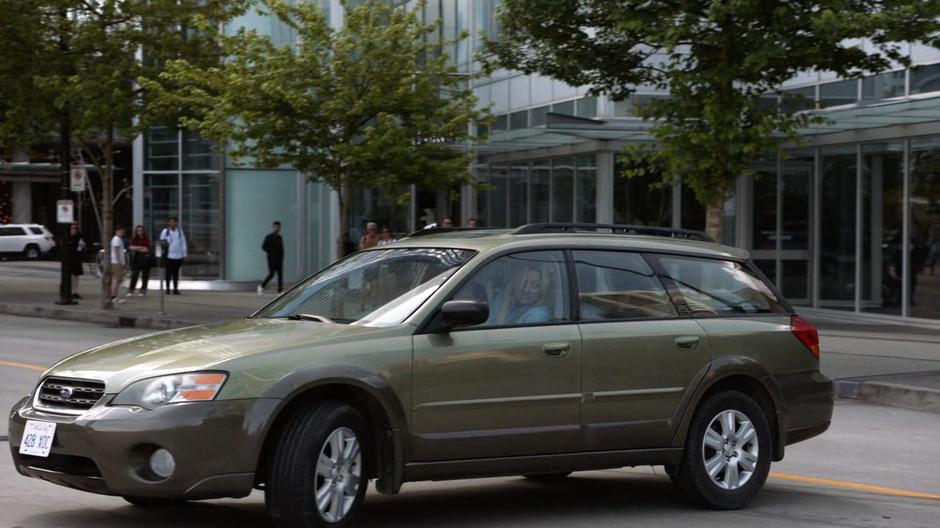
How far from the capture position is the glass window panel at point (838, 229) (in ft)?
85.7

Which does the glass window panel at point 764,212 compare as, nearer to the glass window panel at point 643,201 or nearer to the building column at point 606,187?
the glass window panel at point 643,201

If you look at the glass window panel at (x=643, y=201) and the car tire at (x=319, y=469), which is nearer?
the car tire at (x=319, y=469)

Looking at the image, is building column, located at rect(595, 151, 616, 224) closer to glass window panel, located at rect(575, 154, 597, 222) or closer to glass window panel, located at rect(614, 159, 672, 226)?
glass window panel, located at rect(614, 159, 672, 226)

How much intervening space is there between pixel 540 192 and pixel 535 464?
1032 inches

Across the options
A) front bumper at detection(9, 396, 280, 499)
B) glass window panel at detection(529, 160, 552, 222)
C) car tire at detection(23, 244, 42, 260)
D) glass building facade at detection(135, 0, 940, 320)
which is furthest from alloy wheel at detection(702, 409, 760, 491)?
car tire at detection(23, 244, 42, 260)

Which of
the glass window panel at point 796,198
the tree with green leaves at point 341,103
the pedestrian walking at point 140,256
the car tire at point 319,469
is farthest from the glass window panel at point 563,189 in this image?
the car tire at point 319,469

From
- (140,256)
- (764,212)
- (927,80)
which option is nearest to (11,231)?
(140,256)

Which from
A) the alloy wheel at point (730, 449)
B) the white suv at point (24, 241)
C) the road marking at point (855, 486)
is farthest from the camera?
the white suv at point (24, 241)

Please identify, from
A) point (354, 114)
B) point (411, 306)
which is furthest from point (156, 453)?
point (354, 114)

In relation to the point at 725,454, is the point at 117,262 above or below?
above

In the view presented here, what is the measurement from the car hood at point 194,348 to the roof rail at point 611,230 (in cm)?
136

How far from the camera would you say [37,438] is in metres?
6.90

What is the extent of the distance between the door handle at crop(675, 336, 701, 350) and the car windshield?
1373mm

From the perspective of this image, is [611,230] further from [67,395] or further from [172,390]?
[67,395]
